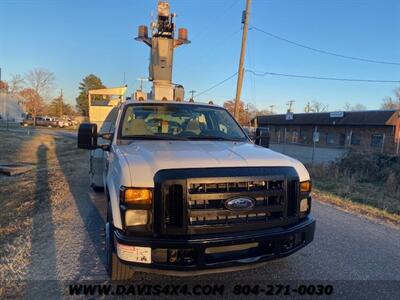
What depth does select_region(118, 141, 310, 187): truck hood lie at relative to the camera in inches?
121

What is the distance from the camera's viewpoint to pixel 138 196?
119 inches

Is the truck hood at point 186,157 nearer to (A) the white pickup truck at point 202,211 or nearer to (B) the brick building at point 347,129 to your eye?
(A) the white pickup truck at point 202,211

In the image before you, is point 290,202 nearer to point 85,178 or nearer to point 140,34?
point 85,178

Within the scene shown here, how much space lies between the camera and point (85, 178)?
10625 mm

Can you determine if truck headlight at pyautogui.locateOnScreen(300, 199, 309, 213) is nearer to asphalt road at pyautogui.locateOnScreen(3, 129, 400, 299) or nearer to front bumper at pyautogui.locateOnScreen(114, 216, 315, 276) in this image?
front bumper at pyautogui.locateOnScreen(114, 216, 315, 276)

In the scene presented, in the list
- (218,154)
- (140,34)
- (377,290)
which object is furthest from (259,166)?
(140,34)

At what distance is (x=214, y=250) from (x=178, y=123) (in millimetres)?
2300

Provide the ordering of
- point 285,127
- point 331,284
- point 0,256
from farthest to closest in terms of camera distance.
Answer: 1. point 285,127
2. point 0,256
3. point 331,284

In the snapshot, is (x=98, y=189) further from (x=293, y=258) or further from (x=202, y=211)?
(x=202, y=211)

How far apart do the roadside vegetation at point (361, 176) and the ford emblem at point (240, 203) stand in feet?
25.5

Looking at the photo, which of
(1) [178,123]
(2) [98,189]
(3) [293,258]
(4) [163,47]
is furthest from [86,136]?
(4) [163,47]

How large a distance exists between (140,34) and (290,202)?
10377mm

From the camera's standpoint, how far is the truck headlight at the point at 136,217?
303 cm

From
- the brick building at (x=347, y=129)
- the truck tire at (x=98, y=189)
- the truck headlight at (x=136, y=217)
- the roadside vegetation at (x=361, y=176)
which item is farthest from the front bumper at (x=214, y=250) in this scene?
the brick building at (x=347, y=129)
